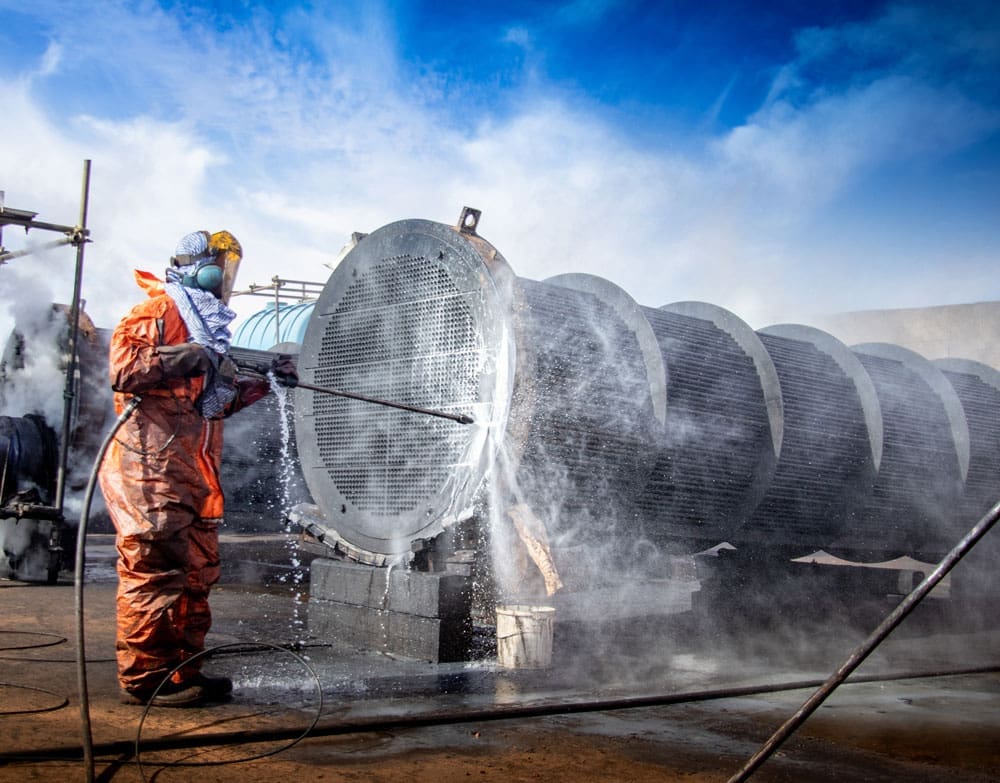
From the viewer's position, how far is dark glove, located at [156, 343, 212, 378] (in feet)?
13.9

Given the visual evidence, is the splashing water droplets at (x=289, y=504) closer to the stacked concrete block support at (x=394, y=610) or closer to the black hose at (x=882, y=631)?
the stacked concrete block support at (x=394, y=610)

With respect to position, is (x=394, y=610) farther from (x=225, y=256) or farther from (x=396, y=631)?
(x=225, y=256)

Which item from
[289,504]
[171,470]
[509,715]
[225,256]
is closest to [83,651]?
[171,470]

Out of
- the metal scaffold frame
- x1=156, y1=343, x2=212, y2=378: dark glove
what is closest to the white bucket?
x1=156, y1=343, x2=212, y2=378: dark glove

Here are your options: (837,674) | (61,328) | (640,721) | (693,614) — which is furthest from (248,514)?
(837,674)

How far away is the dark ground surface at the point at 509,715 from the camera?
3342mm

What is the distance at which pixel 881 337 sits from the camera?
16281 millimetres

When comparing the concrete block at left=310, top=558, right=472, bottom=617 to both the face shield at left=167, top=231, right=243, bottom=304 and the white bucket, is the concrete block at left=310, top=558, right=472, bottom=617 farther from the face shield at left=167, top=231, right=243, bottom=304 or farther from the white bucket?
the face shield at left=167, top=231, right=243, bottom=304

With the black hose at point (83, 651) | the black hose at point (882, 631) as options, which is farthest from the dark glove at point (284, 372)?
the black hose at point (882, 631)

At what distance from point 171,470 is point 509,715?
185 centimetres

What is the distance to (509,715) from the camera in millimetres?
4160

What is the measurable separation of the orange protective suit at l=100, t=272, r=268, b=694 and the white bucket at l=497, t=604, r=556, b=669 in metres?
1.76

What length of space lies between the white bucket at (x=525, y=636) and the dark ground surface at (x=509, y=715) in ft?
0.38

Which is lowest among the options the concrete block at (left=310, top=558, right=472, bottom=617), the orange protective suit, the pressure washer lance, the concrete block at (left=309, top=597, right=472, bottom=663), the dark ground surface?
the dark ground surface
